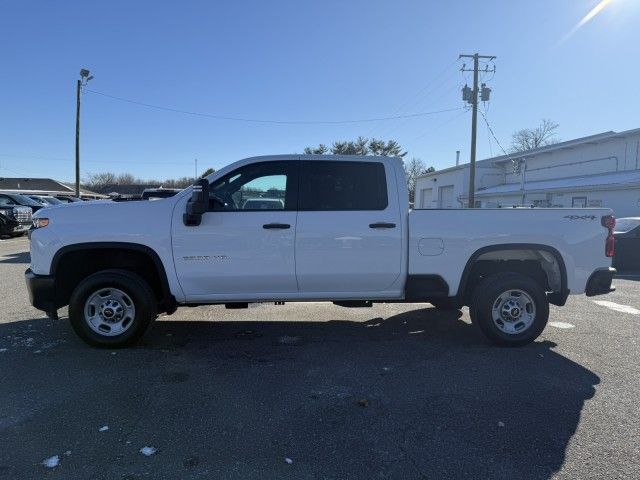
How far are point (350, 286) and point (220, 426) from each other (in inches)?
83.0

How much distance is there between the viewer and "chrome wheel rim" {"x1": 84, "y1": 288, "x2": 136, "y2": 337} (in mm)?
4832

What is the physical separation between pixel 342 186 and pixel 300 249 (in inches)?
32.7

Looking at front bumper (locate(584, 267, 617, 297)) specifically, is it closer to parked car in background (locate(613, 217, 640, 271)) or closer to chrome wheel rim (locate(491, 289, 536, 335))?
chrome wheel rim (locate(491, 289, 536, 335))

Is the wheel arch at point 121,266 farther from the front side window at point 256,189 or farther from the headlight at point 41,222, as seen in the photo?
the front side window at point 256,189

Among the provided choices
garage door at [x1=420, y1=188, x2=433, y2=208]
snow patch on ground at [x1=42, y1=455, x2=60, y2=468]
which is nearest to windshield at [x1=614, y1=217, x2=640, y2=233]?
snow patch on ground at [x1=42, y1=455, x2=60, y2=468]

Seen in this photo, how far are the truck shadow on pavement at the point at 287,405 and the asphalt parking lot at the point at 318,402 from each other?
0.01m

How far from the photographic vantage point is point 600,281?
16.8 feet

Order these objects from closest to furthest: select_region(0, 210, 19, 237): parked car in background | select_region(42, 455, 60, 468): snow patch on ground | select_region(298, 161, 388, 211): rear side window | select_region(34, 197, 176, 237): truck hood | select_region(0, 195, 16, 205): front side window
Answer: select_region(42, 455, 60, 468): snow patch on ground → select_region(34, 197, 176, 237): truck hood → select_region(298, 161, 388, 211): rear side window → select_region(0, 210, 19, 237): parked car in background → select_region(0, 195, 16, 205): front side window

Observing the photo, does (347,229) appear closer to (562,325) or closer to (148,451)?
(148,451)

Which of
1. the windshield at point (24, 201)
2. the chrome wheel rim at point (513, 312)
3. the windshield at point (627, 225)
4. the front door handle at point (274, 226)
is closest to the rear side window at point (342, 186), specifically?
the front door handle at point (274, 226)

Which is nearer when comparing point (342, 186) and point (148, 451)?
point (148, 451)

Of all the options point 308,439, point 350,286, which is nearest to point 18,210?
point 350,286

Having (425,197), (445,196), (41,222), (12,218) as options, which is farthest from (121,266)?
(425,197)

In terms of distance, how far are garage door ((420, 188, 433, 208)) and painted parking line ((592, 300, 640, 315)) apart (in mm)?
39946
